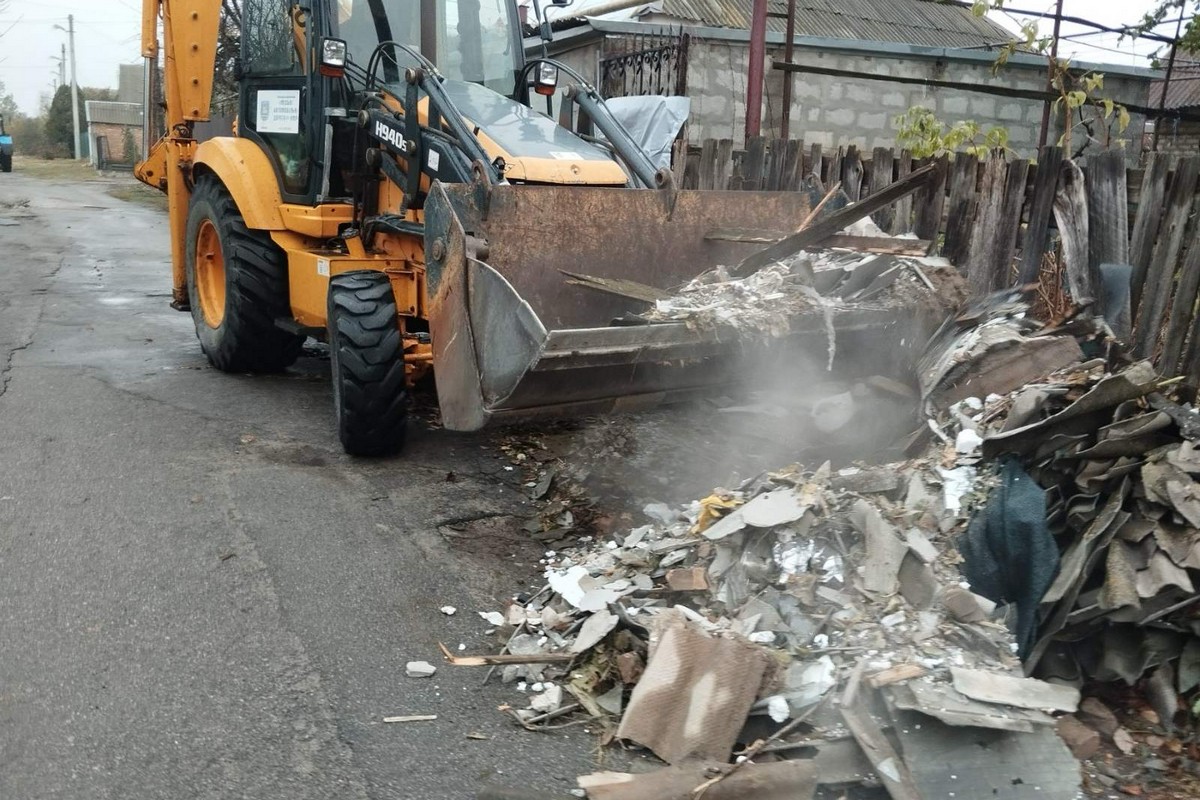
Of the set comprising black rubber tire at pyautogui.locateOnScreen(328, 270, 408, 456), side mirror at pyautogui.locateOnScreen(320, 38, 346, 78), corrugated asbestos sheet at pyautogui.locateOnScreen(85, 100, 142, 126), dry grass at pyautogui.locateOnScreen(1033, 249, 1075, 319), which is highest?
corrugated asbestos sheet at pyautogui.locateOnScreen(85, 100, 142, 126)

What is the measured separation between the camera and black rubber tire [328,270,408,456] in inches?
208

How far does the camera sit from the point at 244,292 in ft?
21.9

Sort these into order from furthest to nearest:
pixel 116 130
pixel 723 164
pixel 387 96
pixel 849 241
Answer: pixel 116 130 < pixel 723 164 < pixel 387 96 < pixel 849 241

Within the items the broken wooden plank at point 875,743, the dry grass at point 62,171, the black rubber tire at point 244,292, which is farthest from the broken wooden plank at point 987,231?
the dry grass at point 62,171

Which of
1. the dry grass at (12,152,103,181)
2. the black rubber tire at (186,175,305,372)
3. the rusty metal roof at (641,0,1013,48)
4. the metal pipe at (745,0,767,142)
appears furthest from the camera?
the dry grass at (12,152,103,181)

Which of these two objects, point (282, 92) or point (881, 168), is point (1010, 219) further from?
point (282, 92)

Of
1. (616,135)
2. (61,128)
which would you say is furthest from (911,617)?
(61,128)

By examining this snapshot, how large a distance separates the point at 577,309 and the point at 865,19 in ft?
41.3

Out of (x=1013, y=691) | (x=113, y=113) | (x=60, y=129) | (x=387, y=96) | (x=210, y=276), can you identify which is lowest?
(x=1013, y=691)

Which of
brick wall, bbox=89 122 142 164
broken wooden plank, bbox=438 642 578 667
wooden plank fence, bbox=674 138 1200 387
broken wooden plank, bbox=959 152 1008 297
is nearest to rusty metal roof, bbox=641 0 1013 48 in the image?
wooden plank fence, bbox=674 138 1200 387

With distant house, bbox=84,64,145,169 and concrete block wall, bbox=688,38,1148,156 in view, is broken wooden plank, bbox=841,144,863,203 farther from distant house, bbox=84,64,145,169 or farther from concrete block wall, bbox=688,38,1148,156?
distant house, bbox=84,64,145,169

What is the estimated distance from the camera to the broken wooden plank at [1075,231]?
5.16 meters

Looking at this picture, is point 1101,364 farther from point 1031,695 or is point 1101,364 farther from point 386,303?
point 386,303

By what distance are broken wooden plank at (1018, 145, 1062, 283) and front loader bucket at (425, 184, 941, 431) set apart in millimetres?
1016
